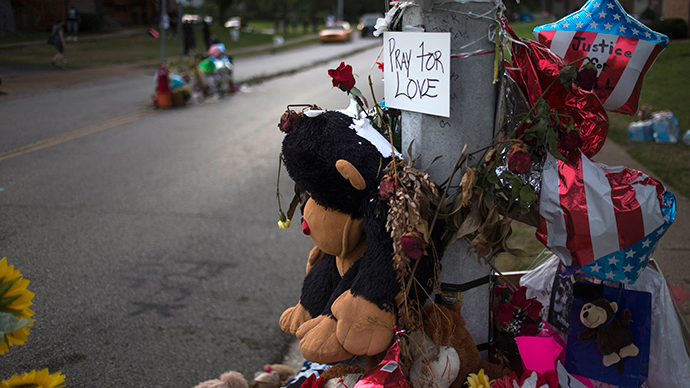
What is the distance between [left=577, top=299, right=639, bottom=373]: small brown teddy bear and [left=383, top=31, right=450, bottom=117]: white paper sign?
0.96m

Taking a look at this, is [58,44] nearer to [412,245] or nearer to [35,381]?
[35,381]

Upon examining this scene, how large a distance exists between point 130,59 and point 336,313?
22.0m

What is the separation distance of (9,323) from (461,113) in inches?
56.3

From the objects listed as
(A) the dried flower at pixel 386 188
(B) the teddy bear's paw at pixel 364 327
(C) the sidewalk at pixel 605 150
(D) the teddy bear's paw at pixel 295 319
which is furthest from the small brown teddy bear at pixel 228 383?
(C) the sidewalk at pixel 605 150

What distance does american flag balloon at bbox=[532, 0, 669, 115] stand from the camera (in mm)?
1884

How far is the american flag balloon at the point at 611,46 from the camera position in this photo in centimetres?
188

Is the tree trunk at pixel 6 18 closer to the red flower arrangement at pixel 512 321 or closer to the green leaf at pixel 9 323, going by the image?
the green leaf at pixel 9 323

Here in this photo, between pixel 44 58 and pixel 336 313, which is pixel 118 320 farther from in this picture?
pixel 44 58

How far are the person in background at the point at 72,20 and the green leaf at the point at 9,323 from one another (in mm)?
22293

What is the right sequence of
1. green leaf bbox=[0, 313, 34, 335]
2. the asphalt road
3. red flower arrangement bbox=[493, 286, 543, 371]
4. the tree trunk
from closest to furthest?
green leaf bbox=[0, 313, 34, 335]
red flower arrangement bbox=[493, 286, 543, 371]
the asphalt road
the tree trunk

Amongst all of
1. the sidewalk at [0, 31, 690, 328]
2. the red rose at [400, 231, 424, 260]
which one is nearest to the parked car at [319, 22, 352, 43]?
the sidewalk at [0, 31, 690, 328]

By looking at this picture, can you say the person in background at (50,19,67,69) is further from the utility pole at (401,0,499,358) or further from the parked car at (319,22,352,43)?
the parked car at (319,22,352,43)

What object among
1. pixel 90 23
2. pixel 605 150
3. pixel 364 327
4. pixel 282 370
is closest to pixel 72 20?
pixel 90 23

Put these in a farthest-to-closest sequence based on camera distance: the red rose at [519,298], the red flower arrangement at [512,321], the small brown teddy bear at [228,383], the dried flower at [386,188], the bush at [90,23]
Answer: the bush at [90,23] → the small brown teddy bear at [228,383] → the red rose at [519,298] → the red flower arrangement at [512,321] → the dried flower at [386,188]
